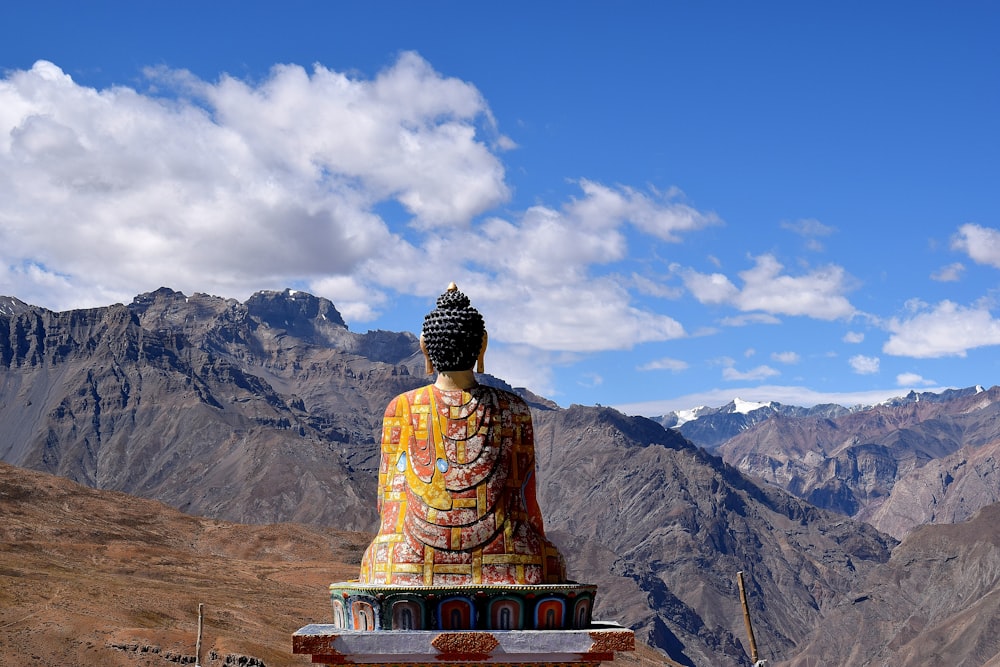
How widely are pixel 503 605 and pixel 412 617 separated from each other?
3.26 feet

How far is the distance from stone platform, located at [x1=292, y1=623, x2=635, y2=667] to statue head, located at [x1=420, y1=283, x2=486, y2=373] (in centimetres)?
350

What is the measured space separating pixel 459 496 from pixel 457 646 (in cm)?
189

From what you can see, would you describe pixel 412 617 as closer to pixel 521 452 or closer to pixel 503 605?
pixel 503 605

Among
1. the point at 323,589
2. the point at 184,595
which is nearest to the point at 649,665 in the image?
the point at 323,589

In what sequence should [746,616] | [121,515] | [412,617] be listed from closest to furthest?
[412,617], [746,616], [121,515]

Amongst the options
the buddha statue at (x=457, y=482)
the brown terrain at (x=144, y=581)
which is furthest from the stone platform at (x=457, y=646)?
the brown terrain at (x=144, y=581)

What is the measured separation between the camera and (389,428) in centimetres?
1514

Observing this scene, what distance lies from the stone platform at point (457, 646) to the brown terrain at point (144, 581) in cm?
3913

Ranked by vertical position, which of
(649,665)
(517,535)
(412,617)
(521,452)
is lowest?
(649,665)

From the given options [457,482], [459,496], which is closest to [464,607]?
[459,496]

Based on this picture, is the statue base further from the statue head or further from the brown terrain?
the brown terrain

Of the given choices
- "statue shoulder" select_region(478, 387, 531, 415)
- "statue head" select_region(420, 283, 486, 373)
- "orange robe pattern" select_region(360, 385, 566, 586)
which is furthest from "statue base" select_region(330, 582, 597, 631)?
"statue head" select_region(420, 283, 486, 373)

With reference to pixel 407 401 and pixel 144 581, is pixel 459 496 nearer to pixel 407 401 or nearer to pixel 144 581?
pixel 407 401

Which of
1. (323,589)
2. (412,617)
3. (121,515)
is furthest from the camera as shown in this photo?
(121,515)
